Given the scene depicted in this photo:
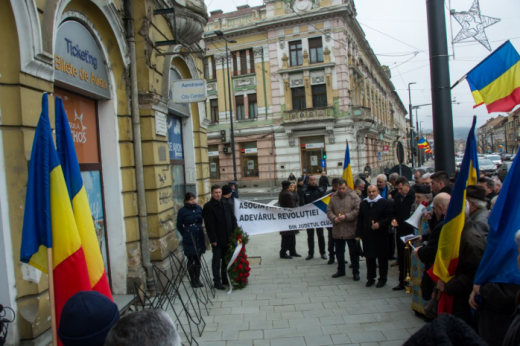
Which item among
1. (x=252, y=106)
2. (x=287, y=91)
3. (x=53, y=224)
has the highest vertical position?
(x=287, y=91)

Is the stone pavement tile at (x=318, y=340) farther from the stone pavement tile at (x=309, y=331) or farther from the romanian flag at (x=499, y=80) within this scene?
the romanian flag at (x=499, y=80)

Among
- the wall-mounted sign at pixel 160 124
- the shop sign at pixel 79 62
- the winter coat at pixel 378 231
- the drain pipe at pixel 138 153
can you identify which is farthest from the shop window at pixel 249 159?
the shop sign at pixel 79 62

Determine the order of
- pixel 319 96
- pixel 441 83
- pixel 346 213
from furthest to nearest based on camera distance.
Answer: pixel 319 96 → pixel 346 213 → pixel 441 83

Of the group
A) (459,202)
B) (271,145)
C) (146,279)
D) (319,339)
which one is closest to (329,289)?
(319,339)

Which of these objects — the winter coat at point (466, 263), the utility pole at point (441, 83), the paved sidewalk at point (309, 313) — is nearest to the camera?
the winter coat at point (466, 263)

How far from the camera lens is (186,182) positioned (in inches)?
394

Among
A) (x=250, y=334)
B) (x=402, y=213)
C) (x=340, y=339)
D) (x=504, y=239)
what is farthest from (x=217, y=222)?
(x=504, y=239)

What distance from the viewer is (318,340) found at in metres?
Result: 4.96

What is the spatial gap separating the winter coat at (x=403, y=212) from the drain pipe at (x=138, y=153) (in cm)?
445

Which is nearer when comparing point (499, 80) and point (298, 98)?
point (499, 80)

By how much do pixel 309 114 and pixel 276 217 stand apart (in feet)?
71.8

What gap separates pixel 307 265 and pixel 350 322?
10.8ft

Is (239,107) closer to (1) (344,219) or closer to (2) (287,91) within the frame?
(2) (287,91)

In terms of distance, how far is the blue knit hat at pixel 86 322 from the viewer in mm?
1868
